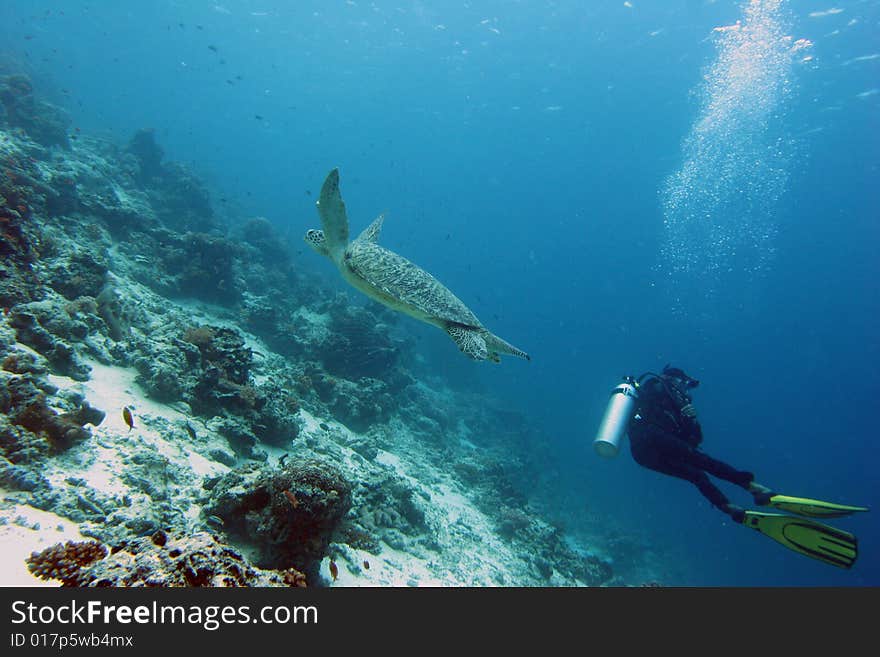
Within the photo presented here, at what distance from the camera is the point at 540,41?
31.2 m

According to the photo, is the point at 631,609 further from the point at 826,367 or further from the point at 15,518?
the point at 826,367

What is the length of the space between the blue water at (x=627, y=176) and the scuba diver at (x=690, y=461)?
1317 cm

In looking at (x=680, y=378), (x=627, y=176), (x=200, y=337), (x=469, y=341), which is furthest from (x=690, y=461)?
(x=627, y=176)

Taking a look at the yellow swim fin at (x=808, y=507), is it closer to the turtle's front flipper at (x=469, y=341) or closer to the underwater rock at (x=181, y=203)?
the turtle's front flipper at (x=469, y=341)

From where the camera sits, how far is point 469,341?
20.6ft

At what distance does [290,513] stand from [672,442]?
794 cm

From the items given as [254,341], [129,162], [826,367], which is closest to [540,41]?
[129,162]

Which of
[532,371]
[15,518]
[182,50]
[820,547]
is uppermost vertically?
[182,50]

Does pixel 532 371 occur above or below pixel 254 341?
above

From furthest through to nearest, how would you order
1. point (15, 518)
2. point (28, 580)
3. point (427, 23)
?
point (427, 23) < point (15, 518) < point (28, 580)

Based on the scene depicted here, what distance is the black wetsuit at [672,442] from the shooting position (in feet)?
25.3

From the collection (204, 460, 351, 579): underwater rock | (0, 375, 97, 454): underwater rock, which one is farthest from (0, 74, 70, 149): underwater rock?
(204, 460, 351, 579): underwater rock

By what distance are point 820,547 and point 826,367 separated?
77.2 meters

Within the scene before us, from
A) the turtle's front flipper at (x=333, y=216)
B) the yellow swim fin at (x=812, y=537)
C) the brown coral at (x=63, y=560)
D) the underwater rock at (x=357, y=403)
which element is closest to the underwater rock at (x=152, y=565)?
the brown coral at (x=63, y=560)
